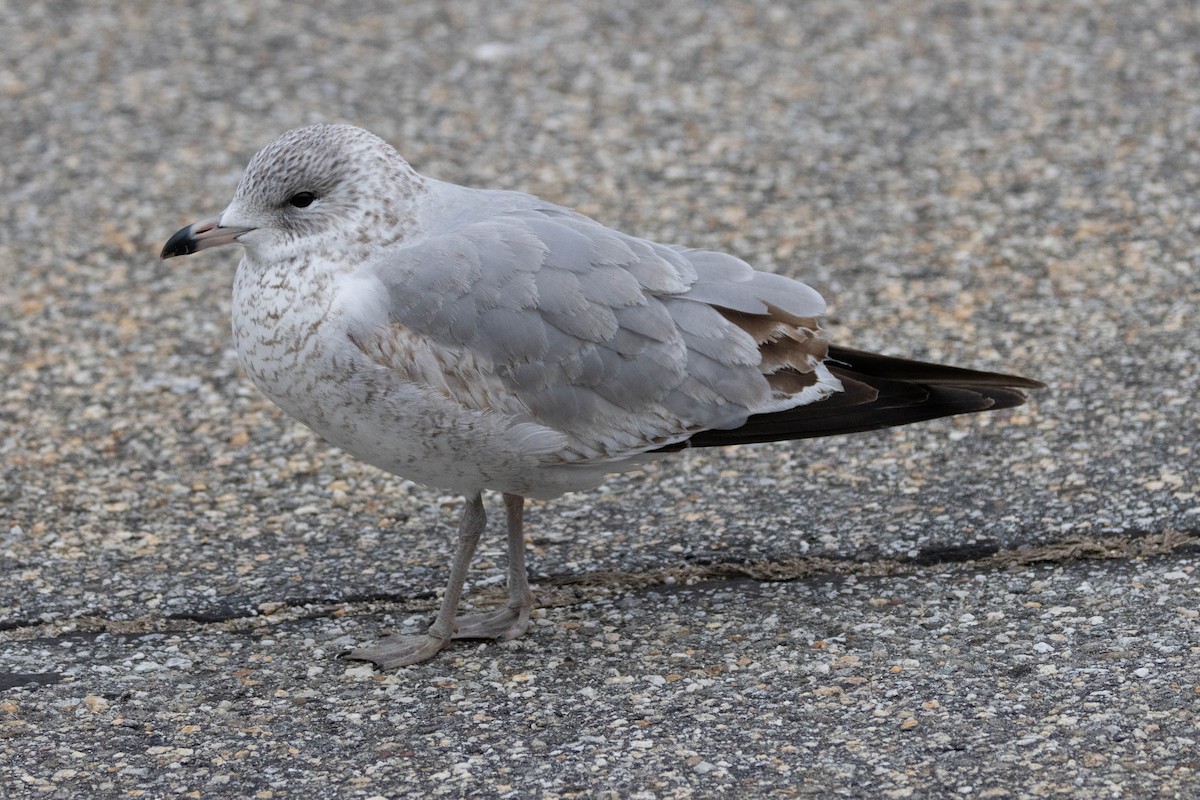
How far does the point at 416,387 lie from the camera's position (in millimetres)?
3400

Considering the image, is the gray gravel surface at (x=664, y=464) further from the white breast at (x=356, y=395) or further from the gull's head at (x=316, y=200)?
the gull's head at (x=316, y=200)

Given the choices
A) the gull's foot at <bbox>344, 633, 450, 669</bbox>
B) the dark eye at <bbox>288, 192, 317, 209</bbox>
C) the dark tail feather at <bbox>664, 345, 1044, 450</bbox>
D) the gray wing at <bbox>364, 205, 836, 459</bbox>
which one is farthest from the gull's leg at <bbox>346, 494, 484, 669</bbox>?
the dark eye at <bbox>288, 192, 317, 209</bbox>

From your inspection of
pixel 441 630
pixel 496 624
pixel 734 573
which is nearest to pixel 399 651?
pixel 441 630

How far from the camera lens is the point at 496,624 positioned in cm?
378

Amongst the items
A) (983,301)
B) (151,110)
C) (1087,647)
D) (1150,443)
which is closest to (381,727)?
(1087,647)

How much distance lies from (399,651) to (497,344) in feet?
2.66

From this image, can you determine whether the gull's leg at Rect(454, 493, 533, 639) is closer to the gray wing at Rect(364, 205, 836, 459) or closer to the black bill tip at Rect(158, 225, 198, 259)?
the gray wing at Rect(364, 205, 836, 459)

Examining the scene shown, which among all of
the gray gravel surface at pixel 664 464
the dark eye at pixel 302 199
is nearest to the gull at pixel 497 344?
the dark eye at pixel 302 199

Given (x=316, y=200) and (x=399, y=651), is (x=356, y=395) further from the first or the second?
(x=399, y=651)

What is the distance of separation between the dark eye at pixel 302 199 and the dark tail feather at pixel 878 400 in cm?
105

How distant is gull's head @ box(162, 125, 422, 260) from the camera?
3555 mm

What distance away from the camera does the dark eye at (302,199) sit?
11.8ft

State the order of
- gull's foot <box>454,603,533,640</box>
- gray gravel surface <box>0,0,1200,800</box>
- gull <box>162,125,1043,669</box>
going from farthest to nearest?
gull's foot <box>454,603,533,640</box>, gull <box>162,125,1043,669</box>, gray gravel surface <box>0,0,1200,800</box>

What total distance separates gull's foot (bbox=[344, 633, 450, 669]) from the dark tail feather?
0.76 m
